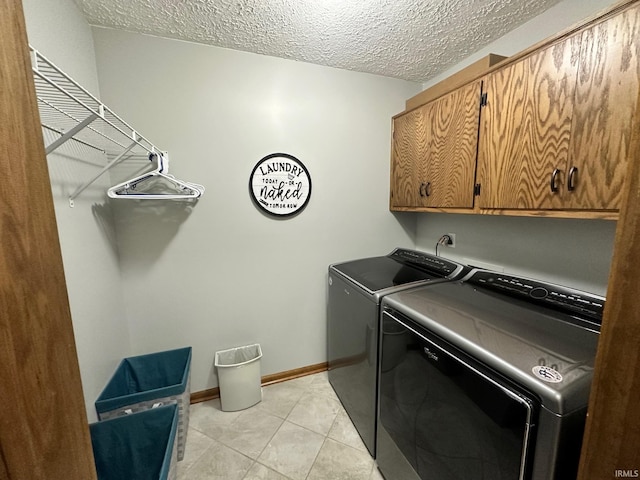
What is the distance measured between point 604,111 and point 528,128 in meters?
0.25

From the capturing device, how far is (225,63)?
1.70 metres

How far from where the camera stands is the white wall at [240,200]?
1627mm

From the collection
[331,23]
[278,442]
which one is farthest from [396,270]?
[331,23]

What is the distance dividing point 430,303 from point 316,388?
1.37 meters

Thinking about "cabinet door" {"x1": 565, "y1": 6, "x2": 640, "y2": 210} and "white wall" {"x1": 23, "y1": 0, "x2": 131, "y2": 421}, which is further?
"white wall" {"x1": 23, "y1": 0, "x2": 131, "y2": 421}

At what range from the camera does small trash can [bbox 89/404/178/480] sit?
1135 millimetres

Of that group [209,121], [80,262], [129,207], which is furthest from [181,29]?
[80,262]

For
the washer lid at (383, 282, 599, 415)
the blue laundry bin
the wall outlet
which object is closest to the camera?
the washer lid at (383, 282, 599, 415)

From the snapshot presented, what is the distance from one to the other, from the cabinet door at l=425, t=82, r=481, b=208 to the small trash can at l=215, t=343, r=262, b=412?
1.71 m

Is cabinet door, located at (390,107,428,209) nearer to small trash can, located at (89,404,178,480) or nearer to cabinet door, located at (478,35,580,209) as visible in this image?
cabinet door, located at (478,35,580,209)

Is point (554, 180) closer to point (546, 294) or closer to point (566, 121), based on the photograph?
point (566, 121)

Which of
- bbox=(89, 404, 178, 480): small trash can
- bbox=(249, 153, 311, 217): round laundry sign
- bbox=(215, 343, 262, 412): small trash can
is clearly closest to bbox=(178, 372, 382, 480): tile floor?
bbox=(215, 343, 262, 412): small trash can

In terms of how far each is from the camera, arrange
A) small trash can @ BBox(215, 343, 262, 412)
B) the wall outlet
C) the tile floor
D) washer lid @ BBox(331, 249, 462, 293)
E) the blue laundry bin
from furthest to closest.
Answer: the wall outlet < small trash can @ BBox(215, 343, 262, 412) < washer lid @ BBox(331, 249, 462, 293) < the tile floor < the blue laundry bin

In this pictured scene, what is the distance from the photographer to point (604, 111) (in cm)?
91
